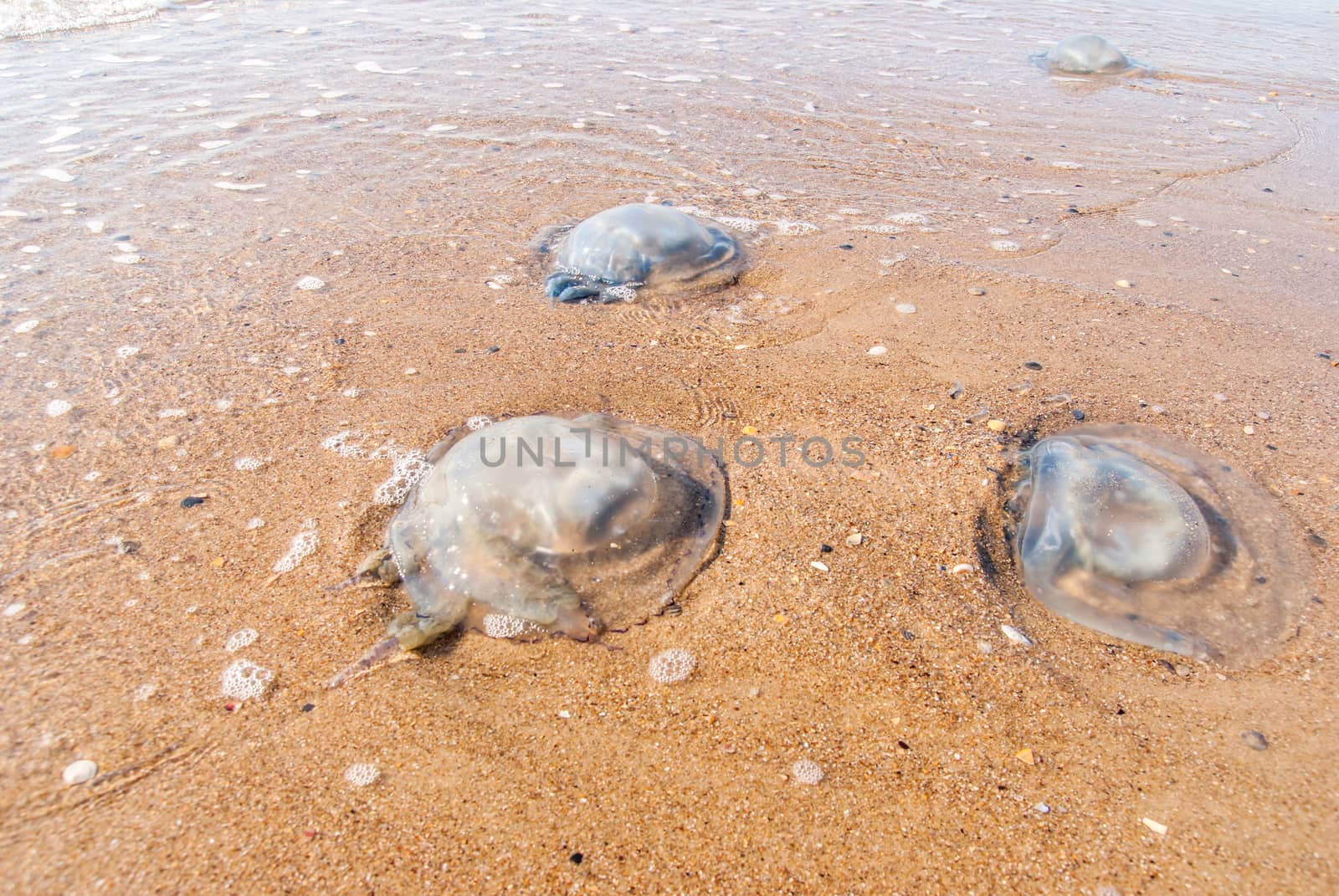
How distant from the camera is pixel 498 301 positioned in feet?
11.5

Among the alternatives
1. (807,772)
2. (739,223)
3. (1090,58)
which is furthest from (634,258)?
(1090,58)

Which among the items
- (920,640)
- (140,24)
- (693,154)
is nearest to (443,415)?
(920,640)

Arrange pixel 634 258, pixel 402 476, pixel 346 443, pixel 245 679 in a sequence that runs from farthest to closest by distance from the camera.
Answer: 1. pixel 634 258
2. pixel 346 443
3. pixel 402 476
4. pixel 245 679

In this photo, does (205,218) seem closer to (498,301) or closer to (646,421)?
(498,301)

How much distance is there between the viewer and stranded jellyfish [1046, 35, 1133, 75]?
672 cm

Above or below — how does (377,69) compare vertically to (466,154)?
above

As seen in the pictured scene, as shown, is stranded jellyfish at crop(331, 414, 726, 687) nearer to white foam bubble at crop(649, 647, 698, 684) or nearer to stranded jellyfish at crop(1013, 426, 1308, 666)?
white foam bubble at crop(649, 647, 698, 684)

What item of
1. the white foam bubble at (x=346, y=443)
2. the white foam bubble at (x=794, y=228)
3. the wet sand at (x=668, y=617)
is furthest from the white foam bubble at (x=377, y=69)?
the white foam bubble at (x=346, y=443)

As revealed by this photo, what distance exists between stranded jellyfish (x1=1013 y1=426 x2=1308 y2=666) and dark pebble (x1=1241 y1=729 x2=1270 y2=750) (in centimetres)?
22

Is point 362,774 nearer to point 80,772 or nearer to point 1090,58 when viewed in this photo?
point 80,772

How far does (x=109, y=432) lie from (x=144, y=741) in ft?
4.57

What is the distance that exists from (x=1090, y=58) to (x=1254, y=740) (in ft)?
22.6

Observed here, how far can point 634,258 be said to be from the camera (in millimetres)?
3631

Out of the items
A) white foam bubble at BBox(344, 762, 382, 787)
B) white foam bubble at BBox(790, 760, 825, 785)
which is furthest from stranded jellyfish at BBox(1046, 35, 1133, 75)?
white foam bubble at BBox(344, 762, 382, 787)
